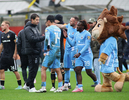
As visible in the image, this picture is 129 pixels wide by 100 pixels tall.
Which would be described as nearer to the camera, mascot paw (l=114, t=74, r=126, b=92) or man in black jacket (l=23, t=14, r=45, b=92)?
mascot paw (l=114, t=74, r=126, b=92)

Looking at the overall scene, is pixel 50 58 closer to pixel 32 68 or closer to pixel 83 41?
pixel 32 68

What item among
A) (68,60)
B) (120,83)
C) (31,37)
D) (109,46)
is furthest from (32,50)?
(120,83)

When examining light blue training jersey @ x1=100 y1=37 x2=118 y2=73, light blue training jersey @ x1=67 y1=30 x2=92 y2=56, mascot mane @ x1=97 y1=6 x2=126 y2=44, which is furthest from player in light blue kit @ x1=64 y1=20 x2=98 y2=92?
light blue training jersey @ x1=100 y1=37 x2=118 y2=73

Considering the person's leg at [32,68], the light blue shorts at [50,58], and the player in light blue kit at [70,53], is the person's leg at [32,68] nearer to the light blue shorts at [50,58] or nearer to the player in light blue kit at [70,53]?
the light blue shorts at [50,58]

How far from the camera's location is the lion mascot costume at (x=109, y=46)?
7.40m

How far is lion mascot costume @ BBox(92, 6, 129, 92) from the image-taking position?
740 cm

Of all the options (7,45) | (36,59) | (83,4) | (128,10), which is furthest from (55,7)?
(36,59)

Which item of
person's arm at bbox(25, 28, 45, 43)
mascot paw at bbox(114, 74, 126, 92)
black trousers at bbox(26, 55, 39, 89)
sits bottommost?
mascot paw at bbox(114, 74, 126, 92)

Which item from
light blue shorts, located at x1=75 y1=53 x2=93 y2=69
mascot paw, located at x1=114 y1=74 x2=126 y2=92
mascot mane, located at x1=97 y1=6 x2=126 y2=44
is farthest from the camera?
light blue shorts, located at x1=75 y1=53 x2=93 y2=69

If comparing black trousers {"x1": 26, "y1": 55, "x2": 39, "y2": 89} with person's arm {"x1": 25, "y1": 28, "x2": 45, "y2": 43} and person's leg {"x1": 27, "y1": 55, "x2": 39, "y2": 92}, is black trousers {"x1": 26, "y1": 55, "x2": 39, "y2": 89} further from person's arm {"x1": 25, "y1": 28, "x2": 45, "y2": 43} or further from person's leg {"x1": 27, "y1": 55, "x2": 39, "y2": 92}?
person's arm {"x1": 25, "y1": 28, "x2": 45, "y2": 43}

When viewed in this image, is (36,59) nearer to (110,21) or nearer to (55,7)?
(110,21)

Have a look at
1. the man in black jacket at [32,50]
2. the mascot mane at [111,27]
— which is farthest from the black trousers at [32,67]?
the mascot mane at [111,27]

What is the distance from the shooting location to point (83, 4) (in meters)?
18.6

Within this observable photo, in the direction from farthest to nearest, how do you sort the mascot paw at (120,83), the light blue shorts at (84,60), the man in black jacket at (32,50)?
1. the light blue shorts at (84,60)
2. the man in black jacket at (32,50)
3. the mascot paw at (120,83)
